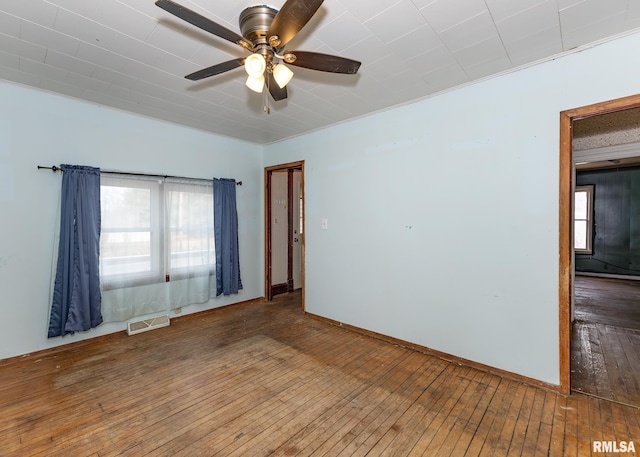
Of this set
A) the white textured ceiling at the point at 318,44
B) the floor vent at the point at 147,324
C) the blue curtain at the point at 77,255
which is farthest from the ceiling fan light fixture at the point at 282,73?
the floor vent at the point at 147,324

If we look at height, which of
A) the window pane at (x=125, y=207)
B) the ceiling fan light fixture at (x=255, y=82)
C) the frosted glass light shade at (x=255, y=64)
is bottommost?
the window pane at (x=125, y=207)

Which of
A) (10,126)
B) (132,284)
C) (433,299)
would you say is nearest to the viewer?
(10,126)

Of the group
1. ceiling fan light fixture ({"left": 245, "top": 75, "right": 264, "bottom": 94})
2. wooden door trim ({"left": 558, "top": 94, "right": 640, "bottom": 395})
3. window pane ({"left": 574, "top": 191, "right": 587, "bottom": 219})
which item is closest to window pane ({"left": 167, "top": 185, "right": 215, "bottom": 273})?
ceiling fan light fixture ({"left": 245, "top": 75, "right": 264, "bottom": 94})

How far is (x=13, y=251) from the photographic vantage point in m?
2.71

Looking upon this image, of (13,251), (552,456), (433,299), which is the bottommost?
(552,456)

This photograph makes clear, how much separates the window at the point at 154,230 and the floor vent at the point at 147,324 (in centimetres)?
47

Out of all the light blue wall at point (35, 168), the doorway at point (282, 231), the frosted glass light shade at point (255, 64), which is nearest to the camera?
the frosted glass light shade at point (255, 64)

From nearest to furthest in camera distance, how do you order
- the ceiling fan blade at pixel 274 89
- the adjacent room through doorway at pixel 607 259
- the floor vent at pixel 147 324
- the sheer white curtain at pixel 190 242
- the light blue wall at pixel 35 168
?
1. the ceiling fan blade at pixel 274 89
2. the adjacent room through doorway at pixel 607 259
3. the light blue wall at pixel 35 168
4. the floor vent at pixel 147 324
5. the sheer white curtain at pixel 190 242

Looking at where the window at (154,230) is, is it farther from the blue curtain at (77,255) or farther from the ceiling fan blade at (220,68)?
the ceiling fan blade at (220,68)

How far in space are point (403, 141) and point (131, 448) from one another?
332 centimetres

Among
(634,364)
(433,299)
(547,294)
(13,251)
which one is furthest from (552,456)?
(13,251)

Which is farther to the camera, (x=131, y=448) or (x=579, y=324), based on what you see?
(x=579, y=324)

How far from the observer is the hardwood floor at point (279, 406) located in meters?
1.73

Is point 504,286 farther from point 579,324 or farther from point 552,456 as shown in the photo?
point 579,324
